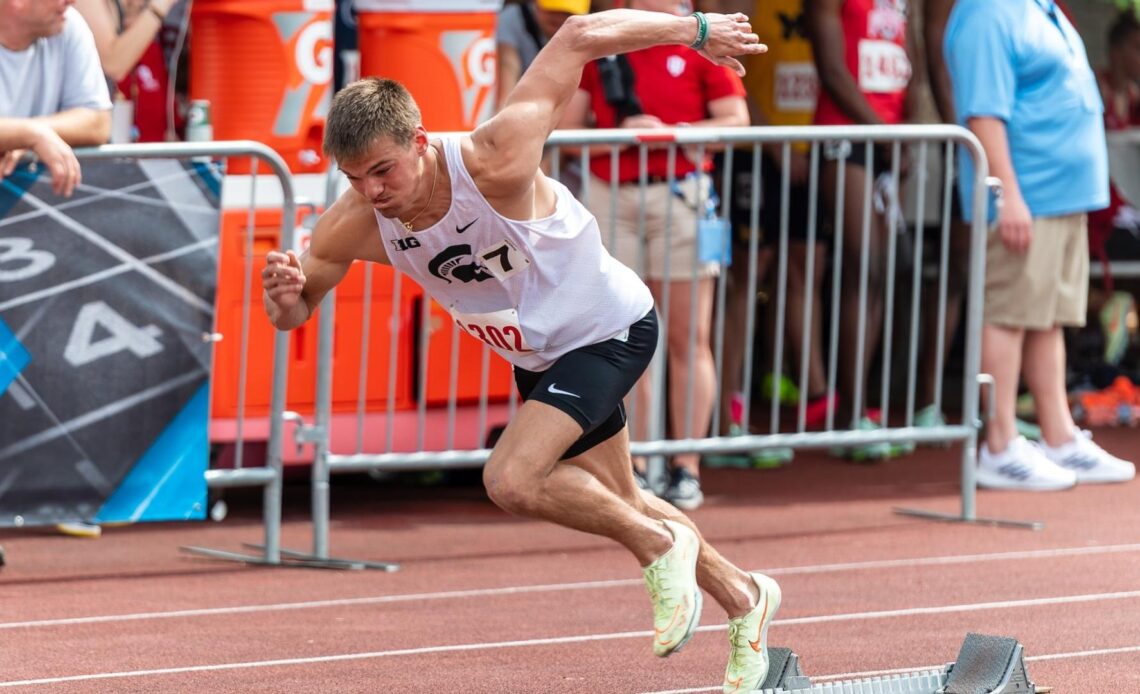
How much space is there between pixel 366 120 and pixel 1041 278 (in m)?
5.31

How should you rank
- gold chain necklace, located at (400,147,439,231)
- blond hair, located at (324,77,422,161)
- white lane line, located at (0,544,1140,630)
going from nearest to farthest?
blond hair, located at (324,77,422,161)
gold chain necklace, located at (400,147,439,231)
white lane line, located at (0,544,1140,630)

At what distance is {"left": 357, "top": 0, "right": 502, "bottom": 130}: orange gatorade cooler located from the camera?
29.0 feet

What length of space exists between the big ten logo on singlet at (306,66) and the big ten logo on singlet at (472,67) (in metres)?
0.55

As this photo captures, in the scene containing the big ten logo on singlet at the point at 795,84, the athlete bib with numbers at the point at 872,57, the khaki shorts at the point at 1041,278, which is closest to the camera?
→ the khaki shorts at the point at 1041,278

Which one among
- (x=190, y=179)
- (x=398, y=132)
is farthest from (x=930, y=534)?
(x=398, y=132)

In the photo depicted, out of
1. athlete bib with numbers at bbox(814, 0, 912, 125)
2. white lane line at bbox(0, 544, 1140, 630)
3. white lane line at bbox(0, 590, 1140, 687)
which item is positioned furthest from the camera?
Answer: athlete bib with numbers at bbox(814, 0, 912, 125)

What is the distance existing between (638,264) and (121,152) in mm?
2486

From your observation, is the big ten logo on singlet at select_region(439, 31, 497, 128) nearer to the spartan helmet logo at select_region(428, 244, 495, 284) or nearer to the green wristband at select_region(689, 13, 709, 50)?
the green wristband at select_region(689, 13, 709, 50)

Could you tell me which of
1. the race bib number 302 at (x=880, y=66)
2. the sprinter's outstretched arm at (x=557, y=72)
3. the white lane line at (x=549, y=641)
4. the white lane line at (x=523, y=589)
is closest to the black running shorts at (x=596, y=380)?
the sprinter's outstretched arm at (x=557, y=72)

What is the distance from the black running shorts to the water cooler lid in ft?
11.1

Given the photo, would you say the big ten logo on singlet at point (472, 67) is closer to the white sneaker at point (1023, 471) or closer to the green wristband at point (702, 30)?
the white sneaker at point (1023, 471)

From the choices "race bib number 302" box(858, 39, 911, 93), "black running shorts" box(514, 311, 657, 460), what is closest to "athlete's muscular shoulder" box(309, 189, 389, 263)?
"black running shorts" box(514, 311, 657, 460)

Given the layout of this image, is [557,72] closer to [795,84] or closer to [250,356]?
[250,356]

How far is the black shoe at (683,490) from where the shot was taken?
9125mm
